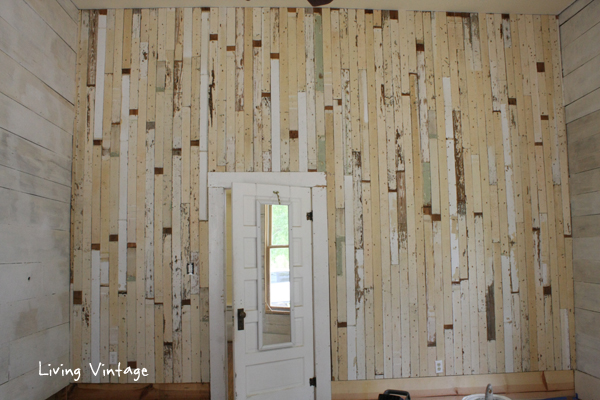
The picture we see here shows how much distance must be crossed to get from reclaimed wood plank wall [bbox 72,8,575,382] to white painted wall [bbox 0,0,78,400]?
0.17 meters

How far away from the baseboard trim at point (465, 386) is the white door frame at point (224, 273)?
0.91 ft

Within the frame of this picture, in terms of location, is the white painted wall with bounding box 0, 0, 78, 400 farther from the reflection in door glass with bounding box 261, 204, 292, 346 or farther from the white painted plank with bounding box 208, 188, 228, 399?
the reflection in door glass with bounding box 261, 204, 292, 346

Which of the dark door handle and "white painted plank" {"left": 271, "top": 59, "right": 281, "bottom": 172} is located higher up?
"white painted plank" {"left": 271, "top": 59, "right": 281, "bottom": 172}

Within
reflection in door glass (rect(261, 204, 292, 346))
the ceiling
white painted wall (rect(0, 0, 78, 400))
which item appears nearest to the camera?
white painted wall (rect(0, 0, 78, 400))

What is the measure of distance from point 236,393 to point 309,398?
2.25 ft

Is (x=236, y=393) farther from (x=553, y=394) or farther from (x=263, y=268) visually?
(x=553, y=394)

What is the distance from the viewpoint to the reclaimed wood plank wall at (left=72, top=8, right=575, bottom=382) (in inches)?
138

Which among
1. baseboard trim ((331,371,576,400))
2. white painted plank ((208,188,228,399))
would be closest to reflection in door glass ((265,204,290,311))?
white painted plank ((208,188,228,399))

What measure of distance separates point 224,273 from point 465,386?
8.02 ft

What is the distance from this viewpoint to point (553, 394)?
356 centimetres

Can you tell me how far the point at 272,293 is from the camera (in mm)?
3293

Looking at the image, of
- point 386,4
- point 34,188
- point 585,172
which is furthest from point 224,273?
point 585,172

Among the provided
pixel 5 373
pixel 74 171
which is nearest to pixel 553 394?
pixel 5 373

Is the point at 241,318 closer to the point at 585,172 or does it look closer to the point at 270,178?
the point at 270,178
